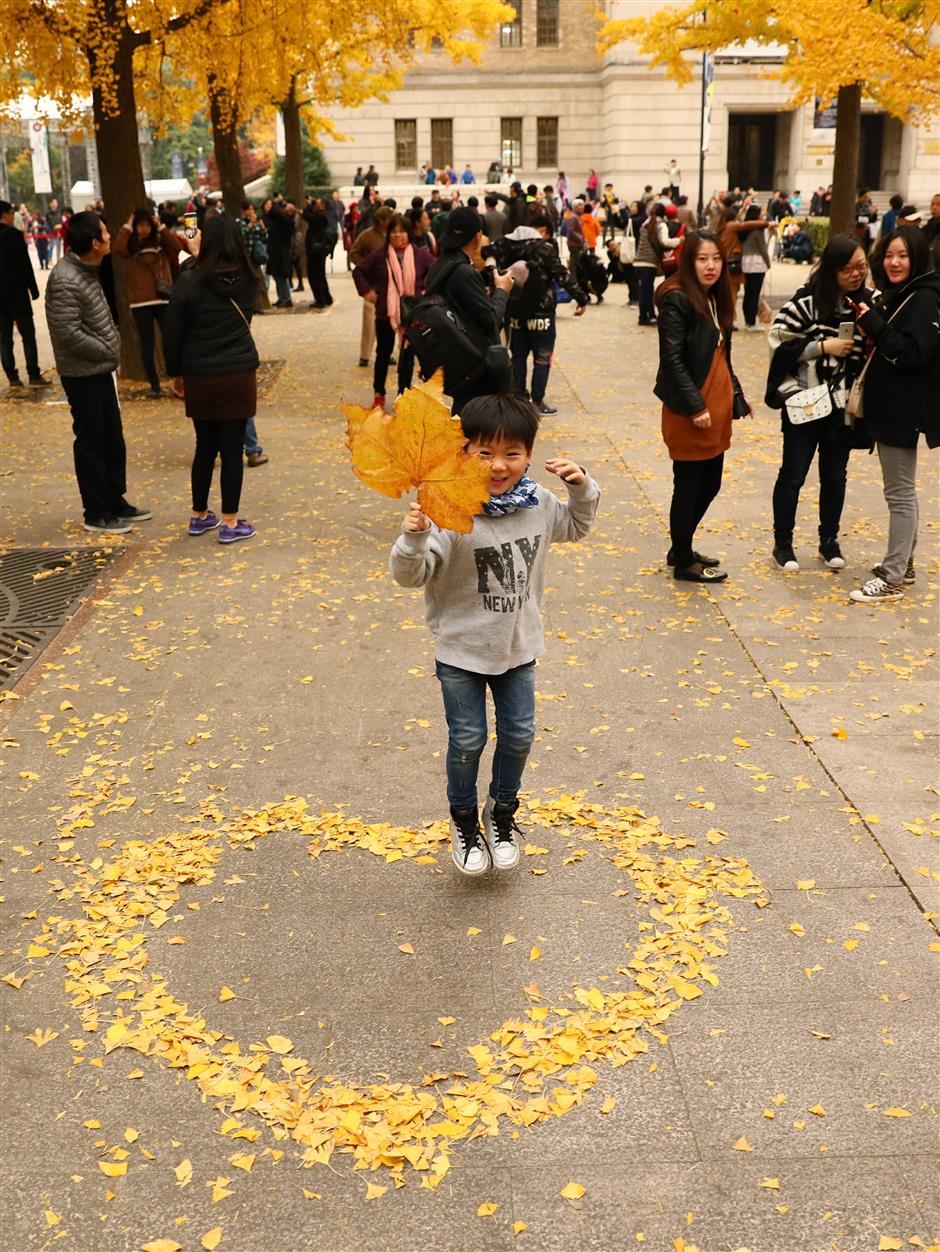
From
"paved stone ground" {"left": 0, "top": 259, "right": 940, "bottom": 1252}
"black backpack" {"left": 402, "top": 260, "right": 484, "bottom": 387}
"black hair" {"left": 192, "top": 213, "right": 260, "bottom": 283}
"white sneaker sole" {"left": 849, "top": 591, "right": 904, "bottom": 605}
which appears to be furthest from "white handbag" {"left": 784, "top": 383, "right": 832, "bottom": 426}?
"black hair" {"left": 192, "top": 213, "right": 260, "bottom": 283}

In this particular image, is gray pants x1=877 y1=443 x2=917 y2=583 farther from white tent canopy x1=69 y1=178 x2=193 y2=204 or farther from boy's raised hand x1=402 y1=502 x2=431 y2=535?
white tent canopy x1=69 y1=178 x2=193 y2=204

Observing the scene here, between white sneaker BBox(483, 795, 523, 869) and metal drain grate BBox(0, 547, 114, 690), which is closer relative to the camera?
white sneaker BBox(483, 795, 523, 869)

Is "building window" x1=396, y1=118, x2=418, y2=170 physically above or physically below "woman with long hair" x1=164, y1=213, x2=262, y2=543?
above

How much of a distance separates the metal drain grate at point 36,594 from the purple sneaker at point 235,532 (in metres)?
0.78

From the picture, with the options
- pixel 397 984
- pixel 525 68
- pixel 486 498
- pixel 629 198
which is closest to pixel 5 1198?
pixel 397 984

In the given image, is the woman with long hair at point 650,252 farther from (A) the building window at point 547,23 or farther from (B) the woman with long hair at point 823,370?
(A) the building window at point 547,23

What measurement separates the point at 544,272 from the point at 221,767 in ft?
24.5

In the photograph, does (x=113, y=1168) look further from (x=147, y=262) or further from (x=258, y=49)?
(x=258, y=49)

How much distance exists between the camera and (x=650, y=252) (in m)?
18.9

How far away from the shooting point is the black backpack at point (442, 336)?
29.0 ft

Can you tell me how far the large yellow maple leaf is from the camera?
3.64m

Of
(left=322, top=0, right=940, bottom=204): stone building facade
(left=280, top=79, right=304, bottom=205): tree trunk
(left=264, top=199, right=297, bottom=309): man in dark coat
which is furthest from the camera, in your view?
(left=322, top=0, right=940, bottom=204): stone building facade

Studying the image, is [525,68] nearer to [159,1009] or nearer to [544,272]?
[544,272]

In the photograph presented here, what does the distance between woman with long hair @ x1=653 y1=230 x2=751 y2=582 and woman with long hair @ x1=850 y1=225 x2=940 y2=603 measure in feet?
2.64
